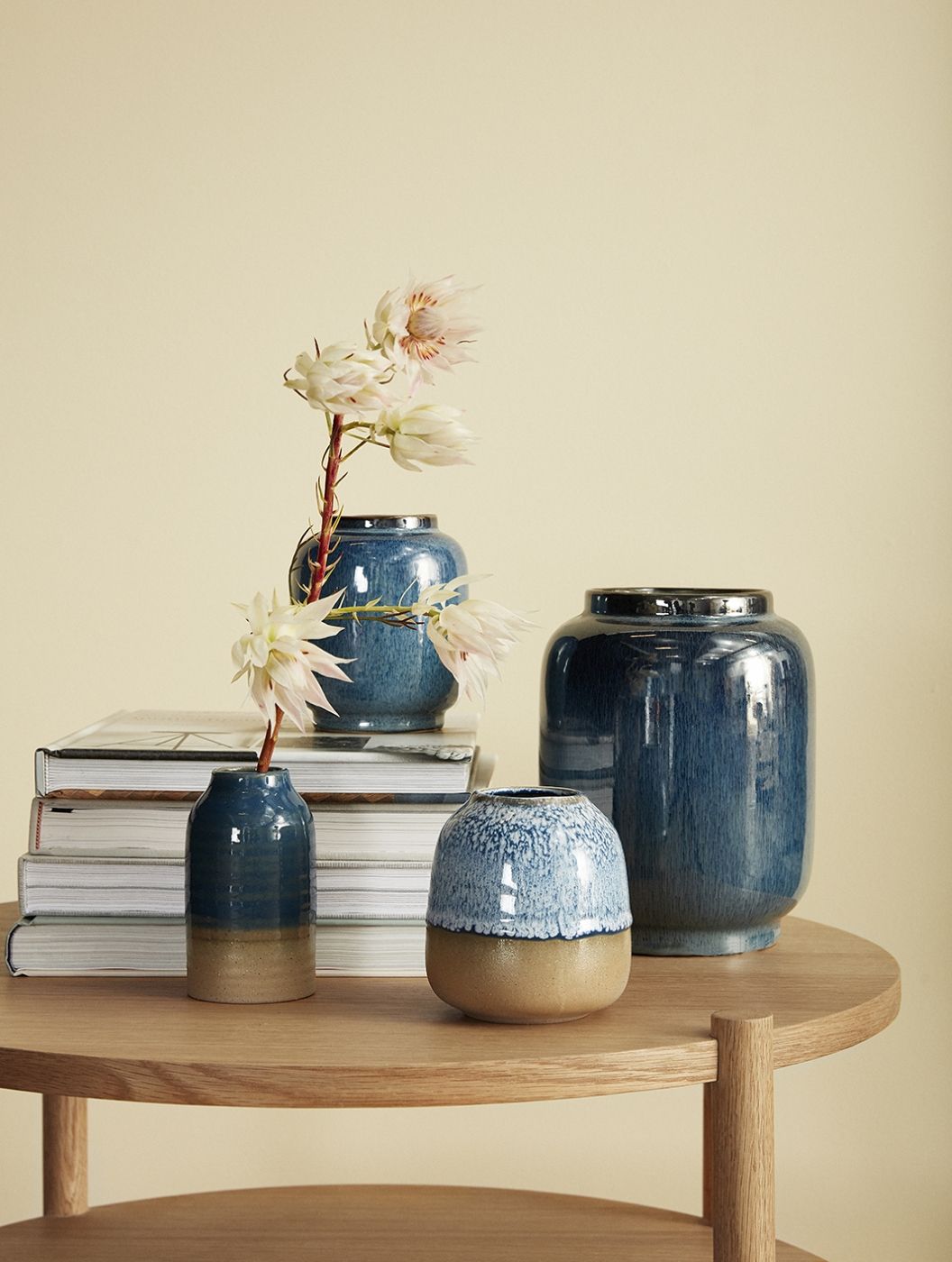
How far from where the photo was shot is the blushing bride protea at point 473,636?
827 mm

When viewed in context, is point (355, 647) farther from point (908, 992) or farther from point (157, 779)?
point (908, 992)

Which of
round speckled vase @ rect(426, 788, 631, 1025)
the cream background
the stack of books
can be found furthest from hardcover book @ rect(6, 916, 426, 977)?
the cream background

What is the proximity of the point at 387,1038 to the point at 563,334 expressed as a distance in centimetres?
94

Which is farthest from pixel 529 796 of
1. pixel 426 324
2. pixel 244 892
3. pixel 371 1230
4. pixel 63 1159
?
pixel 63 1159

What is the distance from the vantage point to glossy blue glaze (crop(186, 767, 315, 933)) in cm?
84

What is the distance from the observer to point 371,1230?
114cm

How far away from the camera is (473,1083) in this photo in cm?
72

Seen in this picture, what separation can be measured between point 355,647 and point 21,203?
0.81 metres

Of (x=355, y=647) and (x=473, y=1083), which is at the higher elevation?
(x=355, y=647)

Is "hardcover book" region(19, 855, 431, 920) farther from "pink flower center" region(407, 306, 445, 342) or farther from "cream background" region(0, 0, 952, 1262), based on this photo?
"cream background" region(0, 0, 952, 1262)

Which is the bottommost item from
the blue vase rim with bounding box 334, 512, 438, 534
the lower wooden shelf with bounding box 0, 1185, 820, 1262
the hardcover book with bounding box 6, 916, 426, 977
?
the lower wooden shelf with bounding box 0, 1185, 820, 1262

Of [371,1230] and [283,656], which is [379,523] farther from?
[371,1230]

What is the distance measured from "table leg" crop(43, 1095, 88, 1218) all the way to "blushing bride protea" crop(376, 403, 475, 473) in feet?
2.16

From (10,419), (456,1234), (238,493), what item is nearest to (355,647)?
(456,1234)
